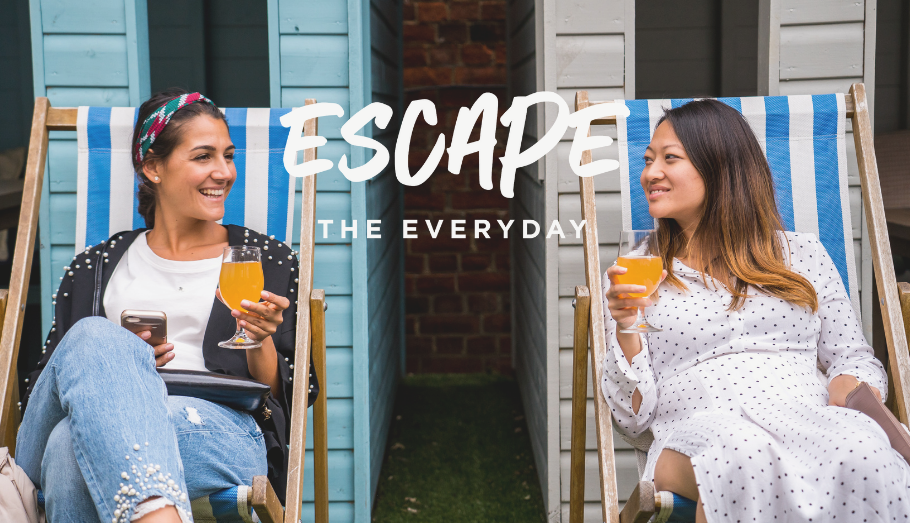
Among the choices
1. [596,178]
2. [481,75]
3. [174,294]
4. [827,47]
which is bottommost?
[174,294]

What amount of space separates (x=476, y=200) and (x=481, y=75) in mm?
677

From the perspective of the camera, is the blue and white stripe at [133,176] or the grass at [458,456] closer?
the blue and white stripe at [133,176]

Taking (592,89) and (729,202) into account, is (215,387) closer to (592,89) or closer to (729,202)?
(729,202)

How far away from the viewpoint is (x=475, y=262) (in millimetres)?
4438

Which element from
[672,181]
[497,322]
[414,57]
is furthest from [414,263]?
[672,181]

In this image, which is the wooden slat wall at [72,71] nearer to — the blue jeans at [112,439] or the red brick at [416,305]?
the blue jeans at [112,439]

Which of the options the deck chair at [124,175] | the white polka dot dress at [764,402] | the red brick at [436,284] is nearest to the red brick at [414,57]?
the red brick at [436,284]

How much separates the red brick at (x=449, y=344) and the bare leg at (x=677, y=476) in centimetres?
279

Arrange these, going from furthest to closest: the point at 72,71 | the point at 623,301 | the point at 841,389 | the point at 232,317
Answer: the point at 72,71
the point at 232,317
the point at 841,389
the point at 623,301

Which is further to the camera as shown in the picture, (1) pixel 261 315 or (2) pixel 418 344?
(2) pixel 418 344

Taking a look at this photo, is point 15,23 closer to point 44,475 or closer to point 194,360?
point 194,360

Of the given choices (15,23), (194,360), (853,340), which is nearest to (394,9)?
(15,23)

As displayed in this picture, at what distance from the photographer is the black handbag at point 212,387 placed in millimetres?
1749

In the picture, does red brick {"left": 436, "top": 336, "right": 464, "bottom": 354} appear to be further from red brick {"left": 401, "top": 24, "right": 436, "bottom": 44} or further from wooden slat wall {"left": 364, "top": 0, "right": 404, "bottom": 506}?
red brick {"left": 401, "top": 24, "right": 436, "bottom": 44}
